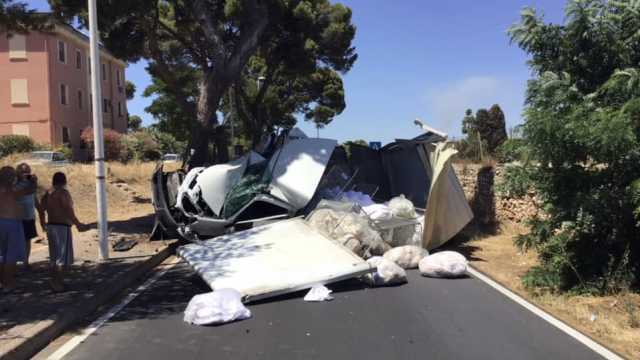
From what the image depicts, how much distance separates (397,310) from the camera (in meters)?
7.50

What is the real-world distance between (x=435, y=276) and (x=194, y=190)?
219 inches

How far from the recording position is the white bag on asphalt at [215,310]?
682cm

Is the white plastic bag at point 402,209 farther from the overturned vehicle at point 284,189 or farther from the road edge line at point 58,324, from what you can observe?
the road edge line at point 58,324

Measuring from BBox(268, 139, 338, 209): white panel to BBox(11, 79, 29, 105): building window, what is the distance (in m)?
30.4

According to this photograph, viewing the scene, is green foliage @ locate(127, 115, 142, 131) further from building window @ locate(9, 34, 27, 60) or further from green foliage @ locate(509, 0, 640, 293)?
green foliage @ locate(509, 0, 640, 293)

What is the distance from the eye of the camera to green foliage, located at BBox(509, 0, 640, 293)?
7922 mm

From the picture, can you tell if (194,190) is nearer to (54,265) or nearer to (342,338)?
(54,265)

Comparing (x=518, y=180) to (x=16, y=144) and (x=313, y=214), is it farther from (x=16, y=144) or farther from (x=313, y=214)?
(x=16, y=144)

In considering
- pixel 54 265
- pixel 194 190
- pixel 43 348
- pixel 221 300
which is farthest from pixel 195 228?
pixel 43 348

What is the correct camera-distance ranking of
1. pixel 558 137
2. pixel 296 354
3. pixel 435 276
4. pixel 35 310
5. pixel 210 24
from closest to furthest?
pixel 296 354 → pixel 35 310 → pixel 558 137 → pixel 435 276 → pixel 210 24

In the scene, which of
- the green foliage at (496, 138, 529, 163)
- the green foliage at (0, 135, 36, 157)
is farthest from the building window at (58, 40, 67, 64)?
the green foliage at (496, 138, 529, 163)

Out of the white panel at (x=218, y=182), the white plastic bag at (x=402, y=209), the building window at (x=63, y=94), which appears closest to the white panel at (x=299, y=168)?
the white panel at (x=218, y=182)

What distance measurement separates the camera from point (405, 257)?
34.3ft

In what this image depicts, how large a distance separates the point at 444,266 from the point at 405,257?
955 millimetres
